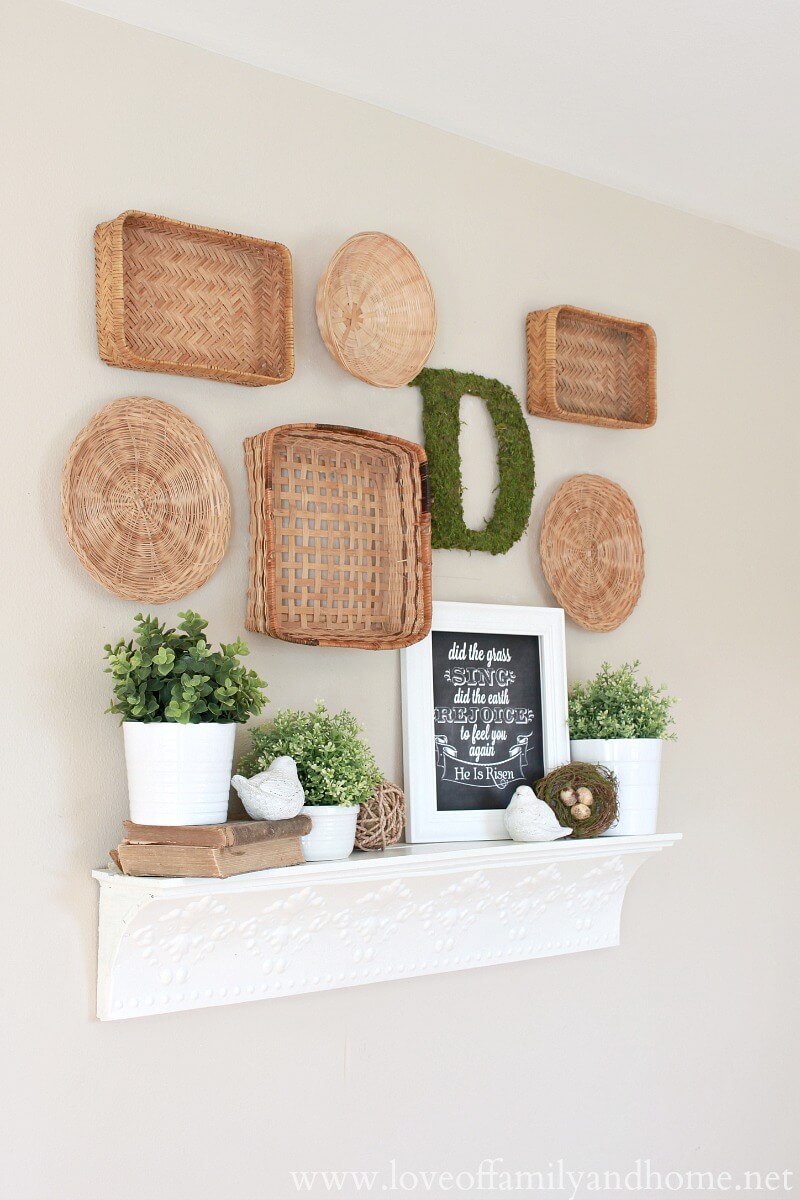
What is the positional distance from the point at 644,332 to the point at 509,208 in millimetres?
351

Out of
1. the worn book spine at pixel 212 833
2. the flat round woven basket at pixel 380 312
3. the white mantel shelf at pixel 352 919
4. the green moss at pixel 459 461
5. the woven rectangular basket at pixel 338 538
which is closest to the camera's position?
the worn book spine at pixel 212 833

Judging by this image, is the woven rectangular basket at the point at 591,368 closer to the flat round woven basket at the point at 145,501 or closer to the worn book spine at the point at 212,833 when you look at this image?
the flat round woven basket at the point at 145,501

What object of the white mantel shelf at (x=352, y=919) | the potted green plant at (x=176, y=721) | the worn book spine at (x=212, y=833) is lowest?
the white mantel shelf at (x=352, y=919)

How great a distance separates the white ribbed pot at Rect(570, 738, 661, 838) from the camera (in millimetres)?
1915

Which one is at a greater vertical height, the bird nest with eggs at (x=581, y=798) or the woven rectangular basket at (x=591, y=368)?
the woven rectangular basket at (x=591, y=368)

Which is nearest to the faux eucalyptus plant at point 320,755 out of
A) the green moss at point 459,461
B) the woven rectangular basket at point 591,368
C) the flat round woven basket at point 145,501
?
the flat round woven basket at point 145,501

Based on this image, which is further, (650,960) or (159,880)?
(650,960)

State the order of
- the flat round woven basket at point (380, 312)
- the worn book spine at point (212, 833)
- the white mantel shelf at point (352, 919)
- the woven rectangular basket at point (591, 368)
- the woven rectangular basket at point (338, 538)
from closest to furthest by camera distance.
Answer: the worn book spine at point (212, 833) → the white mantel shelf at point (352, 919) → the woven rectangular basket at point (338, 538) → the flat round woven basket at point (380, 312) → the woven rectangular basket at point (591, 368)

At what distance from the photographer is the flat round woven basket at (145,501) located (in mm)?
1557

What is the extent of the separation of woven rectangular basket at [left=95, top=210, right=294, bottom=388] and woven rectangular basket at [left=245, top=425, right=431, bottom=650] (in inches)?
5.4

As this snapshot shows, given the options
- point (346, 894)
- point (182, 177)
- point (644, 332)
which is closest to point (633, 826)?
point (346, 894)

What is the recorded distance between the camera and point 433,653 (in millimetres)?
1882

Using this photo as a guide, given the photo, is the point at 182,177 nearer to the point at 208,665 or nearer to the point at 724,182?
the point at 208,665

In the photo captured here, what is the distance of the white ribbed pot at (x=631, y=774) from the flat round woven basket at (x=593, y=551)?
0.81 feet
